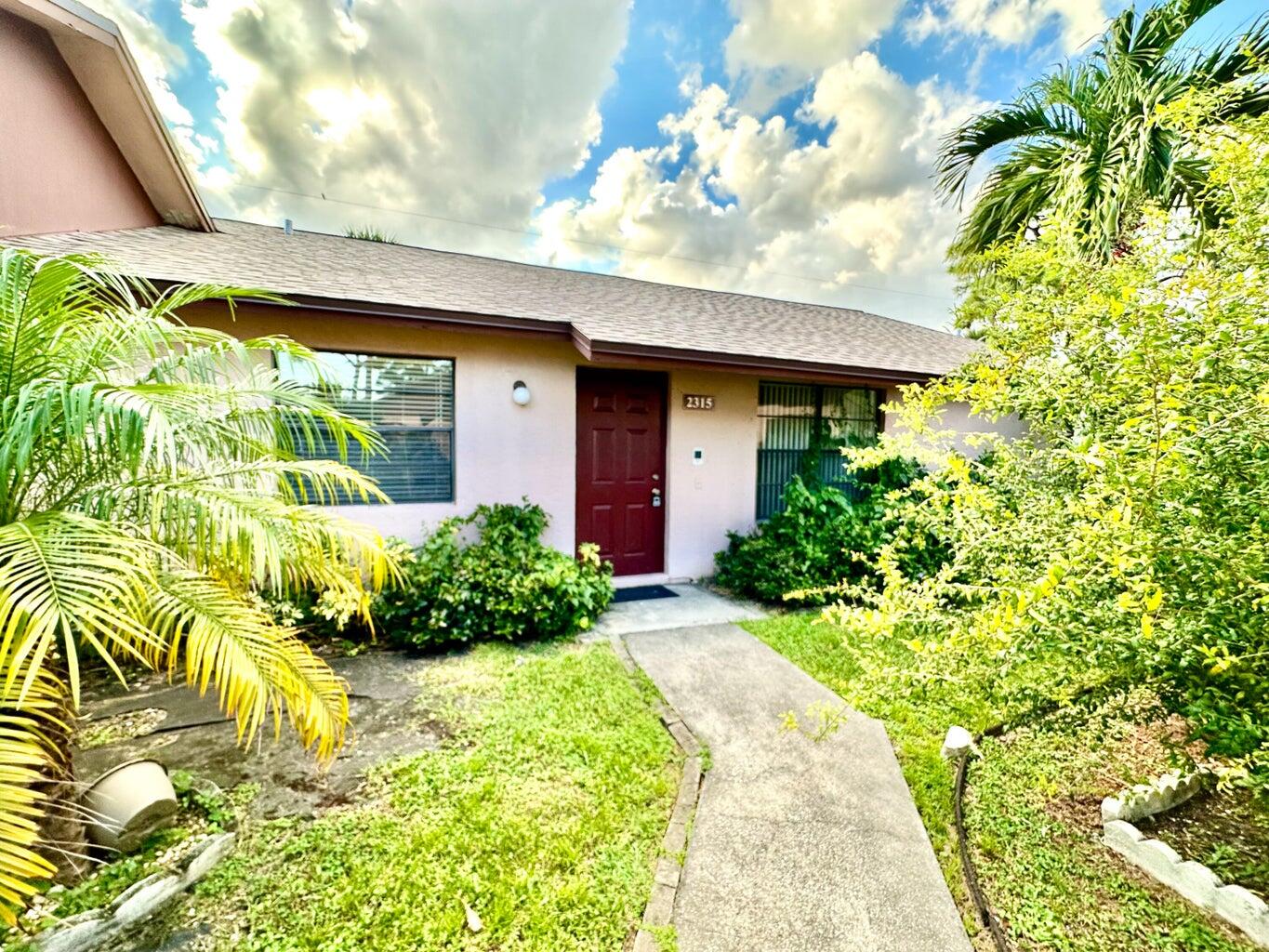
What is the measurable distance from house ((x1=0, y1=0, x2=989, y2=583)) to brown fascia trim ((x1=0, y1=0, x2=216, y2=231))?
21 millimetres

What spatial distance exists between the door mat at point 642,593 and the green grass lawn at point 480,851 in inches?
98.0

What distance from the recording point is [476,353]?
534 centimetres

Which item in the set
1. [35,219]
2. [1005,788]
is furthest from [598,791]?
[35,219]

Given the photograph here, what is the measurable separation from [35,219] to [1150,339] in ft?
28.4

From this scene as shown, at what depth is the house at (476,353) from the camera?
187 inches

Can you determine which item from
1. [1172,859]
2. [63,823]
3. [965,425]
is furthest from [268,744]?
[965,425]

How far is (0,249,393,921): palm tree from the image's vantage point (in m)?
1.48

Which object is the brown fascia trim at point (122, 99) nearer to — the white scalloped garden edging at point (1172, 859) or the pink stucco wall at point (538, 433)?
the pink stucco wall at point (538, 433)

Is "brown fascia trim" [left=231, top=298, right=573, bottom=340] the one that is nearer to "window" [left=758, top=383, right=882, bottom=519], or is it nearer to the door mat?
the door mat

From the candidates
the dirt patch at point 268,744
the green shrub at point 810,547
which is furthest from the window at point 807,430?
the dirt patch at point 268,744

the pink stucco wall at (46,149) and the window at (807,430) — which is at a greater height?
the pink stucco wall at (46,149)

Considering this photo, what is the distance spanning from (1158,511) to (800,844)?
2.07m

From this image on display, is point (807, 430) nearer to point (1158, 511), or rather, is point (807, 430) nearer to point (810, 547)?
point (810, 547)

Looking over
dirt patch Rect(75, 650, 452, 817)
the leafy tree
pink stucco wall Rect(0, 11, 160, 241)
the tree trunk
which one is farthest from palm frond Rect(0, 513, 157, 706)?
pink stucco wall Rect(0, 11, 160, 241)
